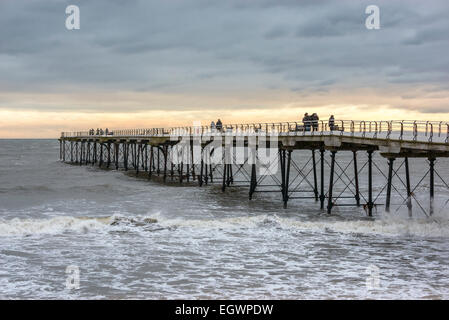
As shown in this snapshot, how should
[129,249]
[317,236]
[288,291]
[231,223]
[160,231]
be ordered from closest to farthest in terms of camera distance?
[288,291] → [129,249] → [317,236] → [160,231] → [231,223]

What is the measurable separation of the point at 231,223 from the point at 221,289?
437 inches

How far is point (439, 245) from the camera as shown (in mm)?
19781

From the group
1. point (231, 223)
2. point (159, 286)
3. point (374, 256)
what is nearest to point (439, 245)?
point (374, 256)

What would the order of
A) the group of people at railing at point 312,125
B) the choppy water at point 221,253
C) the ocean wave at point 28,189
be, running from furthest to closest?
1. the ocean wave at point 28,189
2. the group of people at railing at point 312,125
3. the choppy water at point 221,253

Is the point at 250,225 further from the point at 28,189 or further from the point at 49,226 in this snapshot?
the point at 28,189

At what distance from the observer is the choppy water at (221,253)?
563 inches

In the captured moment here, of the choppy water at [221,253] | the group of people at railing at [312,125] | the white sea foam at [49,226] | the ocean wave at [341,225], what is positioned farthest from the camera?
the group of people at railing at [312,125]

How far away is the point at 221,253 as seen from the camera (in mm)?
18750

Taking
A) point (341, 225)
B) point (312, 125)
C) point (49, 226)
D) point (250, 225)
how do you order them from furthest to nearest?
point (312, 125) → point (250, 225) → point (341, 225) → point (49, 226)

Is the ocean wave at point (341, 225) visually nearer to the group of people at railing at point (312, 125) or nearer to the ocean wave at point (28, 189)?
the group of people at railing at point (312, 125)

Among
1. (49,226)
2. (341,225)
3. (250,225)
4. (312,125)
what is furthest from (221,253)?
(312,125)

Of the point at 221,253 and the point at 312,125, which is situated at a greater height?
the point at 312,125

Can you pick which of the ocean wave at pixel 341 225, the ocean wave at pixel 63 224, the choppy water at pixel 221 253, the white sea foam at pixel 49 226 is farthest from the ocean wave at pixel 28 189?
the ocean wave at pixel 341 225
